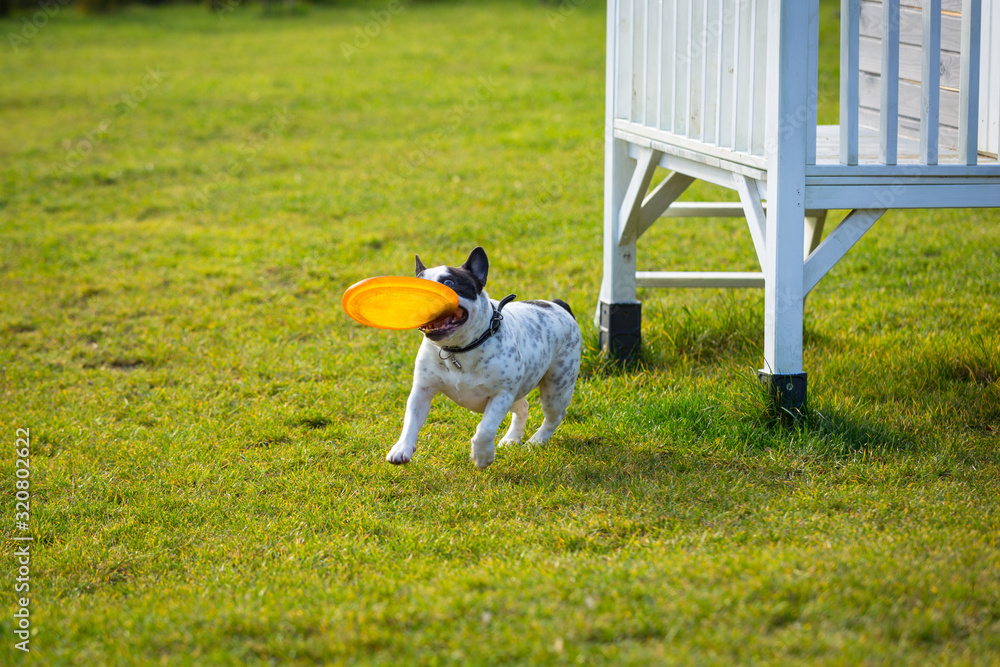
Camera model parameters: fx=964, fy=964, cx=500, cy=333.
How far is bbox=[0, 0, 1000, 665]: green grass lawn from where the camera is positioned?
10.6 ft

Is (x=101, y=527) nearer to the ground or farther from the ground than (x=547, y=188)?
nearer to the ground

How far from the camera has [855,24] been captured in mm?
4605

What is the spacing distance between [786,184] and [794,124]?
0.28 metres

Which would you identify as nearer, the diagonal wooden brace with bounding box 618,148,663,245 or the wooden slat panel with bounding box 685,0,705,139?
the wooden slat panel with bounding box 685,0,705,139

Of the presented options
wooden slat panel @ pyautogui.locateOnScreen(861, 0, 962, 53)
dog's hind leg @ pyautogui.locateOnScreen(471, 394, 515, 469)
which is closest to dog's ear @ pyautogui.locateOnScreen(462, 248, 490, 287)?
dog's hind leg @ pyautogui.locateOnScreen(471, 394, 515, 469)

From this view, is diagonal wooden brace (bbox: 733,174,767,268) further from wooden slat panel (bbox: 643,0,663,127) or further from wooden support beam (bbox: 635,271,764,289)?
wooden support beam (bbox: 635,271,764,289)

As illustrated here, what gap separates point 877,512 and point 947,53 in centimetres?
294

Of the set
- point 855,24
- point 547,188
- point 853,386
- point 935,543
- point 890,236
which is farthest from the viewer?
point 547,188

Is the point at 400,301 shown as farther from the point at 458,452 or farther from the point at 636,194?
the point at 636,194

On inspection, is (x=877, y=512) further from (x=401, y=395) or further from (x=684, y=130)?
(x=401, y=395)

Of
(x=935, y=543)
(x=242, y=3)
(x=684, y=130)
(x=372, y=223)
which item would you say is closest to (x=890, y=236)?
(x=684, y=130)

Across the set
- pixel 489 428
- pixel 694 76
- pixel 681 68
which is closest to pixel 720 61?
pixel 694 76

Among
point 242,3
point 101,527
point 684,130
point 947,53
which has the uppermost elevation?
point 242,3

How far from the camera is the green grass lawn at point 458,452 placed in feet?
10.6
